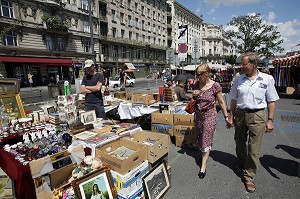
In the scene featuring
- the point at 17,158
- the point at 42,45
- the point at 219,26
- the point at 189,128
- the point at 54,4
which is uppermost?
the point at 219,26

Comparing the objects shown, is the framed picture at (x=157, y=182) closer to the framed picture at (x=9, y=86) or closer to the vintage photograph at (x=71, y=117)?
the vintage photograph at (x=71, y=117)

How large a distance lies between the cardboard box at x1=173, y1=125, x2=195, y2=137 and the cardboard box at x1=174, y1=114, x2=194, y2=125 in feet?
0.34

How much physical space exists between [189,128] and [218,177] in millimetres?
1505

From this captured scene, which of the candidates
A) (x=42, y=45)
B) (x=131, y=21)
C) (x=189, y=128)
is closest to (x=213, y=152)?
(x=189, y=128)

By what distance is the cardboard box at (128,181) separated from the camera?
2453 millimetres

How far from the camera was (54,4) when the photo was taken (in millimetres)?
26141

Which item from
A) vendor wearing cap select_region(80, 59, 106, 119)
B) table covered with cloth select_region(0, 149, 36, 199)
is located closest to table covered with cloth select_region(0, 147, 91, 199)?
table covered with cloth select_region(0, 149, 36, 199)

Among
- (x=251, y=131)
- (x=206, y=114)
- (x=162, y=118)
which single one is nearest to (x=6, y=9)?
(x=162, y=118)

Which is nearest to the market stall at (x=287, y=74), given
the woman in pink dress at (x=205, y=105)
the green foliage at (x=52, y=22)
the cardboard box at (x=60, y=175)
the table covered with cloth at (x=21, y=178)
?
the woman in pink dress at (x=205, y=105)

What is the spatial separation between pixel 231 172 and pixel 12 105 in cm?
444

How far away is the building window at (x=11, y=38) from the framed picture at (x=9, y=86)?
23.8 meters

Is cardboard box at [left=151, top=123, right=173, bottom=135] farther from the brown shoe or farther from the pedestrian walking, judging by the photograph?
the pedestrian walking

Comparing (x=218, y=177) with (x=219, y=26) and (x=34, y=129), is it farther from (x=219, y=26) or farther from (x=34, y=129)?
(x=219, y=26)

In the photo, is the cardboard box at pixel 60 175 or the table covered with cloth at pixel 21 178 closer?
the table covered with cloth at pixel 21 178
